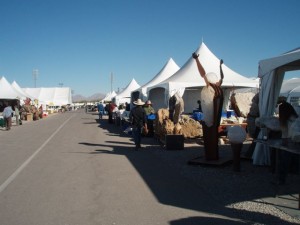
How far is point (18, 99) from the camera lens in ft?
129

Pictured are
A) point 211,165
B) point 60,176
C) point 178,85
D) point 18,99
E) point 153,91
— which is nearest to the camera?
point 60,176

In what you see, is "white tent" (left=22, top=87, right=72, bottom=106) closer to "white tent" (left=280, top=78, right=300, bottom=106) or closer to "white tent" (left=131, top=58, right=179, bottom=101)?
"white tent" (left=131, top=58, right=179, bottom=101)

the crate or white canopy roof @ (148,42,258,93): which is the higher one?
white canopy roof @ (148,42,258,93)

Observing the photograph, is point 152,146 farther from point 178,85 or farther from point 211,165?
point 178,85

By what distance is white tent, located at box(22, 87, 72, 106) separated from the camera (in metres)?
79.4

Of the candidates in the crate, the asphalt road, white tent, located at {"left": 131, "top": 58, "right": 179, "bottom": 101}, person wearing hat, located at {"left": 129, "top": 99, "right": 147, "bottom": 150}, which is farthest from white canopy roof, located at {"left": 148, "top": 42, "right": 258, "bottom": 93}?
the asphalt road

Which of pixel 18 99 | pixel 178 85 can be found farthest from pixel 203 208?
pixel 18 99

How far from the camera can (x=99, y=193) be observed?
659 cm

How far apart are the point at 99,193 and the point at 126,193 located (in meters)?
0.52

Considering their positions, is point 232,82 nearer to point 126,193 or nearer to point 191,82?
point 191,82

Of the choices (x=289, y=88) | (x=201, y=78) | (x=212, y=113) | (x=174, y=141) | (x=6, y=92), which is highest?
(x=201, y=78)

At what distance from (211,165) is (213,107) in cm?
157

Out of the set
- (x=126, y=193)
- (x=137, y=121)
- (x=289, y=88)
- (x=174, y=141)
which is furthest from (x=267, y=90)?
(x=289, y=88)

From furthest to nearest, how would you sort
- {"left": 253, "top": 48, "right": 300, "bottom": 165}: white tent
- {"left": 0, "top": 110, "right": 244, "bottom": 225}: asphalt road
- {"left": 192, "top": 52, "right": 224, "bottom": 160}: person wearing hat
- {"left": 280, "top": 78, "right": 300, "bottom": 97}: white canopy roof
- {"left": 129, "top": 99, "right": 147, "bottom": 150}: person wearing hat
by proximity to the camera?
{"left": 280, "top": 78, "right": 300, "bottom": 97}: white canopy roof < {"left": 129, "top": 99, "right": 147, "bottom": 150}: person wearing hat < {"left": 192, "top": 52, "right": 224, "bottom": 160}: person wearing hat < {"left": 253, "top": 48, "right": 300, "bottom": 165}: white tent < {"left": 0, "top": 110, "right": 244, "bottom": 225}: asphalt road
